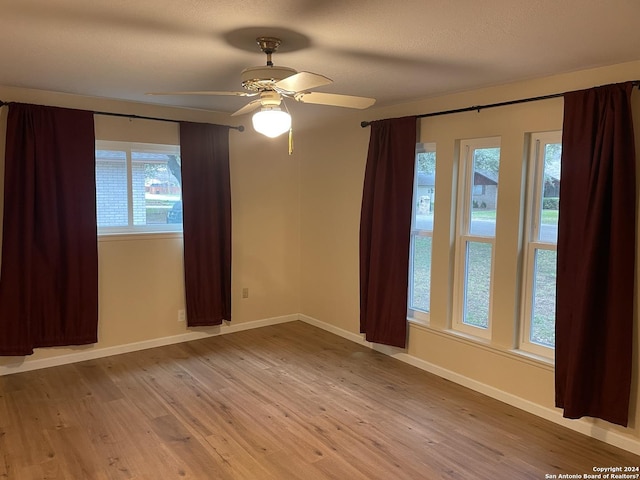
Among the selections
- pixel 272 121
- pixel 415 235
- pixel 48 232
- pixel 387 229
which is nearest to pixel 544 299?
pixel 415 235

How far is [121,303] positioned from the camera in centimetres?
444

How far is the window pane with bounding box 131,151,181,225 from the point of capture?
450 centimetres

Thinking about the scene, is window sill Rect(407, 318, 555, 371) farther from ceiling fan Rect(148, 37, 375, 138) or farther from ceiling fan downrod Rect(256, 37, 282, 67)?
ceiling fan downrod Rect(256, 37, 282, 67)

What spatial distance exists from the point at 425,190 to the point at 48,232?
3.28m

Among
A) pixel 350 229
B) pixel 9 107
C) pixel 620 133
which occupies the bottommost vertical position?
pixel 350 229

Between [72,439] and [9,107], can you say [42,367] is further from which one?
[9,107]

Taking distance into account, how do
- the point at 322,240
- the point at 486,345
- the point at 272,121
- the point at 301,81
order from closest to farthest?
1. the point at 301,81
2. the point at 272,121
3. the point at 486,345
4. the point at 322,240

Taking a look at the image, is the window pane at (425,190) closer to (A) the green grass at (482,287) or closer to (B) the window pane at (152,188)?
(A) the green grass at (482,287)

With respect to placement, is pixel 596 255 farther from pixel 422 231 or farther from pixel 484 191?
pixel 422 231

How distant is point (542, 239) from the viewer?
11.0ft

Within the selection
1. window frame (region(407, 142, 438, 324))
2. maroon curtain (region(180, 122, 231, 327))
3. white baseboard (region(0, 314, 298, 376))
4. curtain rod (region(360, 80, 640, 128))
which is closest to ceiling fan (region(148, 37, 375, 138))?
curtain rod (region(360, 80, 640, 128))

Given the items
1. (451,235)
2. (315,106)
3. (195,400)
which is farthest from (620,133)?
(195,400)

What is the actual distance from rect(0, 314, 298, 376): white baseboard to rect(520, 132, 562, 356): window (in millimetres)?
3001

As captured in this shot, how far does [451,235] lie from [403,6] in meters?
2.28
